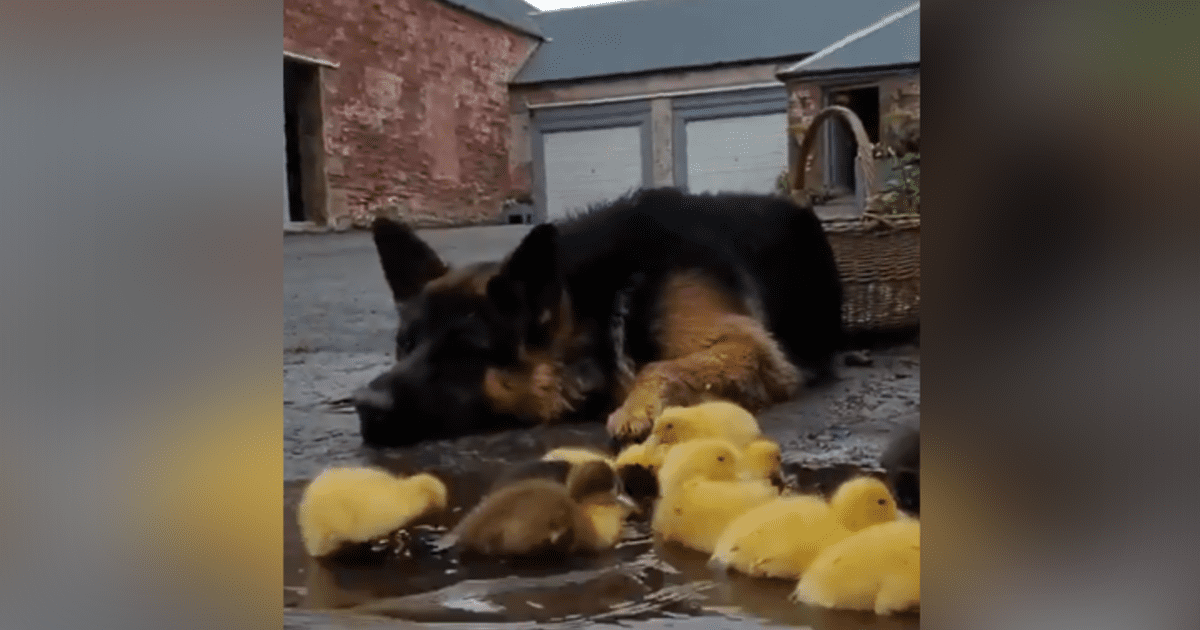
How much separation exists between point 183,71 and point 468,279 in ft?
1.26

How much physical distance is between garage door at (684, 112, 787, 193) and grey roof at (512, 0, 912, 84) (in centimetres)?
6

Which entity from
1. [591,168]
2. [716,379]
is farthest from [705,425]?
[591,168]

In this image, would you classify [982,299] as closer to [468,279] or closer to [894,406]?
[894,406]

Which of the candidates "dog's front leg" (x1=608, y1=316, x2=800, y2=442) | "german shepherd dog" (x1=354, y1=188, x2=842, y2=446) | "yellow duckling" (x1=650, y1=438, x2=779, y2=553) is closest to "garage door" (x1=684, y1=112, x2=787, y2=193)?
"german shepherd dog" (x1=354, y1=188, x2=842, y2=446)

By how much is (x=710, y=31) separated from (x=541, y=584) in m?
0.52

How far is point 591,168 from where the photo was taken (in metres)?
1.02

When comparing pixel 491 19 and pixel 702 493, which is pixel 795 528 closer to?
pixel 702 493

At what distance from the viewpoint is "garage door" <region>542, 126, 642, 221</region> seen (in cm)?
101

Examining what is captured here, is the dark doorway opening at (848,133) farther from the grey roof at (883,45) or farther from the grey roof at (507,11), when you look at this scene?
the grey roof at (507,11)

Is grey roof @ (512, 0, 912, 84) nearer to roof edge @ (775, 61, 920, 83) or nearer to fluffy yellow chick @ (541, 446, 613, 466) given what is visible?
roof edge @ (775, 61, 920, 83)

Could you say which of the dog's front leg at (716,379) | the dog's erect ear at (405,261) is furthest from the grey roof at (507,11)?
the dog's front leg at (716,379)

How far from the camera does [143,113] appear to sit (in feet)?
3.69

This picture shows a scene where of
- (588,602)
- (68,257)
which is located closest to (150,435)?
(68,257)

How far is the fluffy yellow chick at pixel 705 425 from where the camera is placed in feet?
3.17
